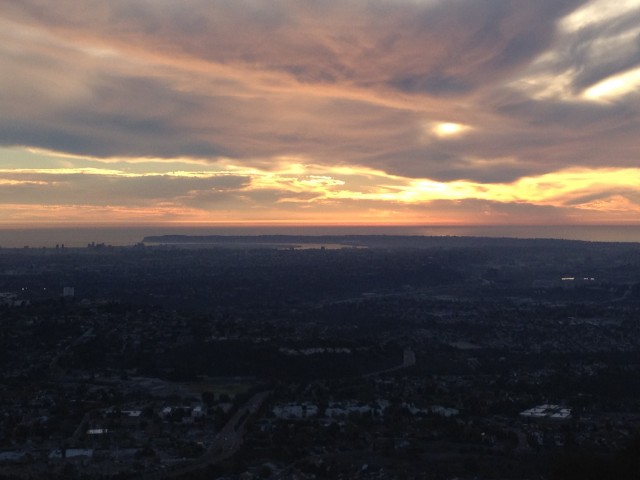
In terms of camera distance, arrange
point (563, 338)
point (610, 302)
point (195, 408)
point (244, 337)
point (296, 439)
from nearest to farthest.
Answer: point (296, 439) → point (195, 408) → point (244, 337) → point (563, 338) → point (610, 302)

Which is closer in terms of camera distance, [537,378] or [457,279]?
[537,378]

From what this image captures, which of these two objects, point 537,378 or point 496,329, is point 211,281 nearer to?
point 496,329

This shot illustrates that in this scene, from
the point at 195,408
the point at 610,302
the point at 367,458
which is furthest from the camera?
the point at 610,302

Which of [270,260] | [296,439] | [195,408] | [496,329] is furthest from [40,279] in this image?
[296,439]

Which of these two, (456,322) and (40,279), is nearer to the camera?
(456,322)

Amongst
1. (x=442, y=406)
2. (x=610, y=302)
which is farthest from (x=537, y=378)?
(x=610, y=302)

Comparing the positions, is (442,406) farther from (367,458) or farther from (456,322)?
(456,322)

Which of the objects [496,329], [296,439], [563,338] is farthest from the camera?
[496,329]

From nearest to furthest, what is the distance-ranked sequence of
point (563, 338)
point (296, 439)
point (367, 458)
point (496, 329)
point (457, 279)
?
point (367, 458) < point (296, 439) < point (563, 338) < point (496, 329) < point (457, 279)
